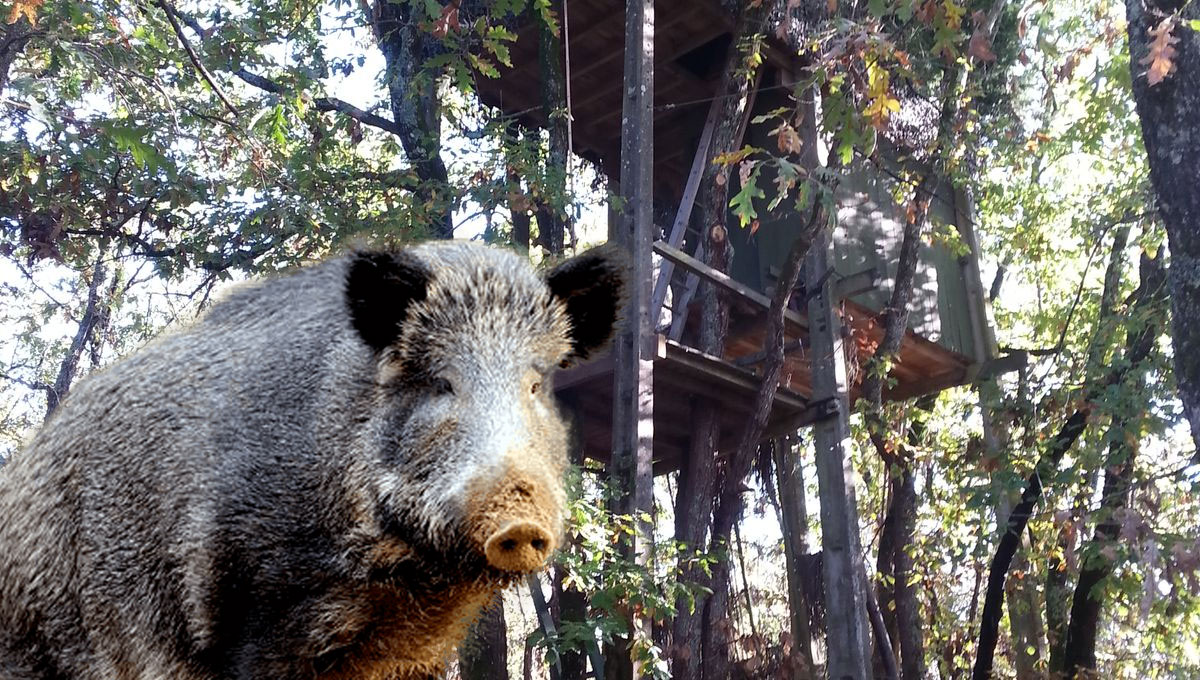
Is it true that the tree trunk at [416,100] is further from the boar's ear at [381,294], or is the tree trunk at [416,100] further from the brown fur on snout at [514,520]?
the brown fur on snout at [514,520]

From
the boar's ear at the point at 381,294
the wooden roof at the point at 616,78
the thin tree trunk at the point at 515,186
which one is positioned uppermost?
the wooden roof at the point at 616,78

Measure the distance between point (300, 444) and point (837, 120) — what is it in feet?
18.9

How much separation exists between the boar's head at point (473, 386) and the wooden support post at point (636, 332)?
5.70 metres

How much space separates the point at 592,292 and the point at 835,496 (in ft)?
28.2

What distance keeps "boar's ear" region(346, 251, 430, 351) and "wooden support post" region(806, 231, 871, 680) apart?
8512 millimetres

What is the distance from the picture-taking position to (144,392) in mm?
1817

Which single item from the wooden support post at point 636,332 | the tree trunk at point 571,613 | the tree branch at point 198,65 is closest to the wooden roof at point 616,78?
the wooden support post at point 636,332

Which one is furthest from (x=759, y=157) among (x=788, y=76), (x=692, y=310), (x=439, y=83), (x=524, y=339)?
(x=524, y=339)

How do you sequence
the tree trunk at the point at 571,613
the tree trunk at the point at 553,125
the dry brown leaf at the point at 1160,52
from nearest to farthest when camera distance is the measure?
the dry brown leaf at the point at 1160,52
the tree trunk at the point at 571,613
the tree trunk at the point at 553,125

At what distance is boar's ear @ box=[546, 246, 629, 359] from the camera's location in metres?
1.82

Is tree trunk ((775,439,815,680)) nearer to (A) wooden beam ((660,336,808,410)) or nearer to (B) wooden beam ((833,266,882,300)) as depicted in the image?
(A) wooden beam ((660,336,808,410))

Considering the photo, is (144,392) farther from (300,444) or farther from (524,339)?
Answer: (524,339)

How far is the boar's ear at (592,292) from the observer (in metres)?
1.82

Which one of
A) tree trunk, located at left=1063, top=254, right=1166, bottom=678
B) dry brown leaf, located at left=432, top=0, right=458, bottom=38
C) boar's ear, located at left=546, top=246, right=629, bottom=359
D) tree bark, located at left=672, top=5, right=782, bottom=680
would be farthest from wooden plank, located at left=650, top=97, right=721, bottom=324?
boar's ear, located at left=546, top=246, right=629, bottom=359
